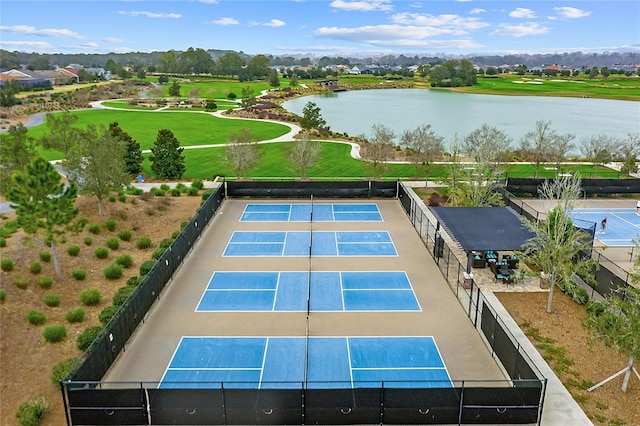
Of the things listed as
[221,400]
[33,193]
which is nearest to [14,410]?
[221,400]

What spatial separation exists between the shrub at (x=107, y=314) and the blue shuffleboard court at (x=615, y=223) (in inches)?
946

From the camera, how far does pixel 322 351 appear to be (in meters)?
15.8

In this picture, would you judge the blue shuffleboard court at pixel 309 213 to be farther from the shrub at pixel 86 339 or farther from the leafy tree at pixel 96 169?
the shrub at pixel 86 339

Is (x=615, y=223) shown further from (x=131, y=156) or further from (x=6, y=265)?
(x=131, y=156)

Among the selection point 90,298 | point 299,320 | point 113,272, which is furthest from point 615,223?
point 90,298

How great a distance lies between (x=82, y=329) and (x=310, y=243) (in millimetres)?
11738

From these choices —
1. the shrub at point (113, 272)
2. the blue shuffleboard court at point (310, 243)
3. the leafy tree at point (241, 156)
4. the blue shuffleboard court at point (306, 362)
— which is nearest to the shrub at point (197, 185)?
the leafy tree at point (241, 156)

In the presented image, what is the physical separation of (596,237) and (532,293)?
29.8 ft

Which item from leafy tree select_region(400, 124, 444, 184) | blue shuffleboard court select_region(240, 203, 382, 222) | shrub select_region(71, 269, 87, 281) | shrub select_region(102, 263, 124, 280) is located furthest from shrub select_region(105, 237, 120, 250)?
leafy tree select_region(400, 124, 444, 184)

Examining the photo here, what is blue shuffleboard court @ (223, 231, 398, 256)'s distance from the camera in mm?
24219

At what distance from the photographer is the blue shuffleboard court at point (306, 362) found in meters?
14.1

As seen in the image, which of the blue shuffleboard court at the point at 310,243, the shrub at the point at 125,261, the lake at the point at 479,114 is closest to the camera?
the shrub at the point at 125,261

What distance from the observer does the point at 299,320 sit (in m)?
17.7

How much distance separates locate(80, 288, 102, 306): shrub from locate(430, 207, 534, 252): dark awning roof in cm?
1494
